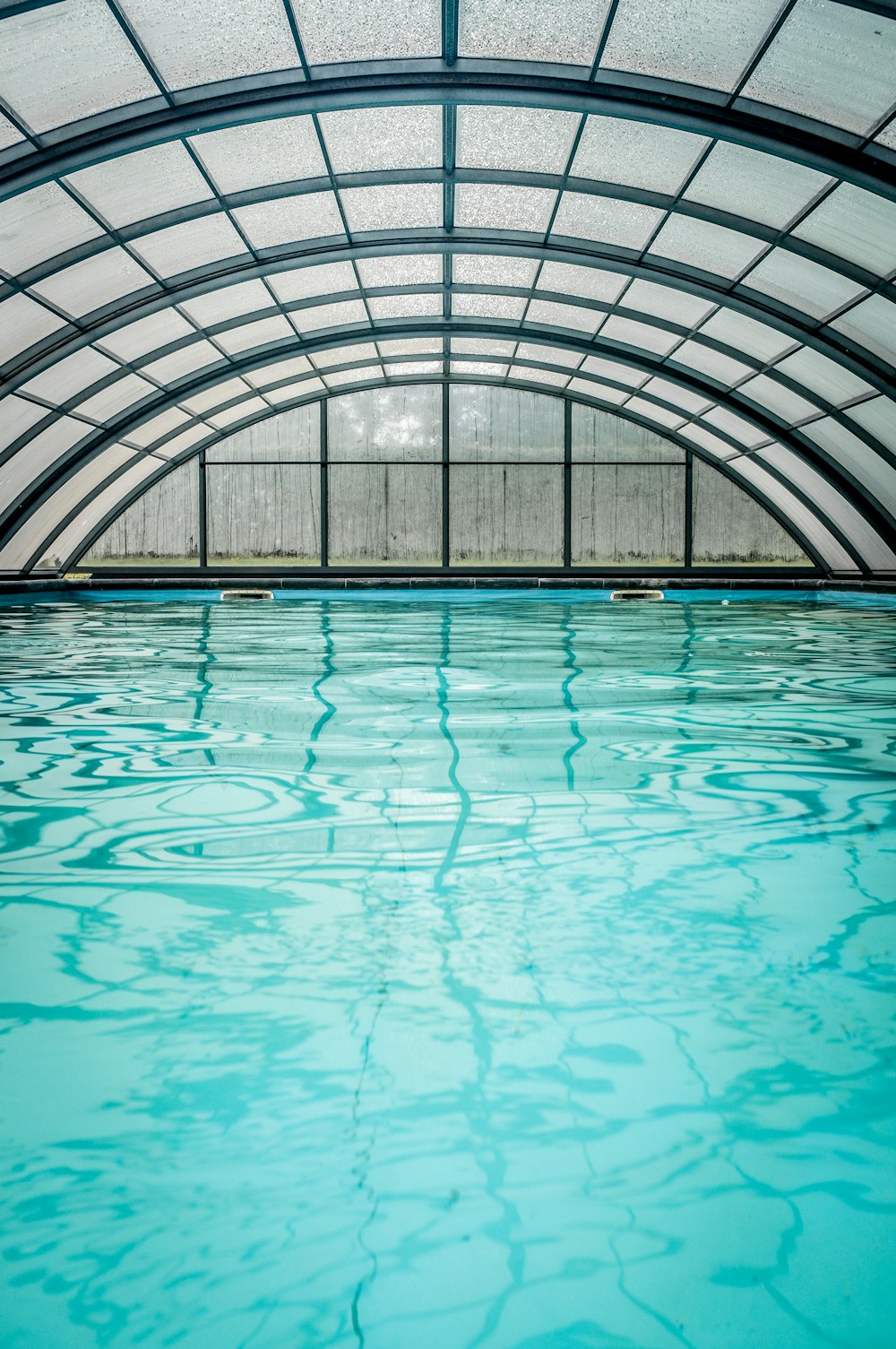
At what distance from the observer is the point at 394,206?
1859cm

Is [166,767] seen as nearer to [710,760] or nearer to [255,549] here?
[710,760]

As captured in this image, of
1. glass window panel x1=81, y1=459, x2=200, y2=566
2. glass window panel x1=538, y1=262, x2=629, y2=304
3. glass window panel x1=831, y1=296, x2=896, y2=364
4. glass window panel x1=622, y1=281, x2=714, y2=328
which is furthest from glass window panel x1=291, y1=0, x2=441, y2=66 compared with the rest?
glass window panel x1=81, y1=459, x2=200, y2=566

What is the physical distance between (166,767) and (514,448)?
24548 millimetres

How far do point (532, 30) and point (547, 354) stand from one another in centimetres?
1376

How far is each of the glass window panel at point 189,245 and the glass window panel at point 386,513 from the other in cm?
1029

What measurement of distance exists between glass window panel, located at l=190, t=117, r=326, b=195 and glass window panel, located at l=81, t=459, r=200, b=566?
13748mm

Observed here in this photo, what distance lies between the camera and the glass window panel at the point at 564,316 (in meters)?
23.5

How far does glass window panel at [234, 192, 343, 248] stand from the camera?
Answer: 58.9 feet

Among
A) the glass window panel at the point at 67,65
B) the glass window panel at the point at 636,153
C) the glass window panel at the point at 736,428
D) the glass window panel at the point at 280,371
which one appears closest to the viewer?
the glass window panel at the point at 67,65

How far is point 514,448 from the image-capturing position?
2969 cm

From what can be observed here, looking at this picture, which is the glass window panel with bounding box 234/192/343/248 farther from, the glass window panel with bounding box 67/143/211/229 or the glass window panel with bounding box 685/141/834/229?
the glass window panel with bounding box 685/141/834/229

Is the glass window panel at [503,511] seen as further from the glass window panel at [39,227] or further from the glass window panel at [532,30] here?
the glass window panel at [532,30]

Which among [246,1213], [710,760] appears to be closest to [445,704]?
[710,760]

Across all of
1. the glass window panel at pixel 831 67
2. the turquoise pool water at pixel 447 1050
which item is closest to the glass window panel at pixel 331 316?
the glass window panel at pixel 831 67
